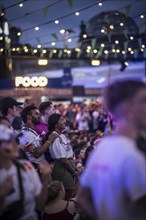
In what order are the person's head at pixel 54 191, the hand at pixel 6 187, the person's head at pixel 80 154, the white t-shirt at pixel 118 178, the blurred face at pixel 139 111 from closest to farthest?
the white t-shirt at pixel 118 178, the blurred face at pixel 139 111, the hand at pixel 6 187, the person's head at pixel 54 191, the person's head at pixel 80 154

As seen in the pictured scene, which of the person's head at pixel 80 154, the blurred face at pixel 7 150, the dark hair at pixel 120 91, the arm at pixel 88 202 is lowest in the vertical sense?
the person's head at pixel 80 154

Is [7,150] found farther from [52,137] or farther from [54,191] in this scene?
[52,137]

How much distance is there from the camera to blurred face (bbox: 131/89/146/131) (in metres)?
2.42

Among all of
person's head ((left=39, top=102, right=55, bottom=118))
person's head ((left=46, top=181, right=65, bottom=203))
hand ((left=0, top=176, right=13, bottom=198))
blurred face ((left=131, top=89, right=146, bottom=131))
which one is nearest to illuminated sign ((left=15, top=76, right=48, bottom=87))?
person's head ((left=39, top=102, right=55, bottom=118))

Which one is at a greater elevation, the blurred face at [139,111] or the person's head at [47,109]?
the blurred face at [139,111]

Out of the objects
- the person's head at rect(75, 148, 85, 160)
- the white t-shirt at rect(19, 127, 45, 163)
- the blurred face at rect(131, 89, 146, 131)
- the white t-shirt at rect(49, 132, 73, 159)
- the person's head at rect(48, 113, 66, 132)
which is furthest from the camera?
the person's head at rect(75, 148, 85, 160)

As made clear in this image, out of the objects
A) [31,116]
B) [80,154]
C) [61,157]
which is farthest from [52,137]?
[80,154]

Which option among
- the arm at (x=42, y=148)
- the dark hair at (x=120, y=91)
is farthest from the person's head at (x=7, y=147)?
the arm at (x=42, y=148)

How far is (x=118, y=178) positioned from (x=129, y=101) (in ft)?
1.43

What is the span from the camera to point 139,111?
2.42 m

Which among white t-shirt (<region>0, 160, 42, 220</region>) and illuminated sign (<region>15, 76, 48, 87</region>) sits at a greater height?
illuminated sign (<region>15, 76, 48, 87</region>)

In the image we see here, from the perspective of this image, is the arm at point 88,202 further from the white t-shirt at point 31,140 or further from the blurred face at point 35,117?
the blurred face at point 35,117

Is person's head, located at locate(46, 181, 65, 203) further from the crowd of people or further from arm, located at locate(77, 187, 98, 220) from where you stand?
arm, located at locate(77, 187, 98, 220)

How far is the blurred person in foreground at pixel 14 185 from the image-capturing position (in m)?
2.85
